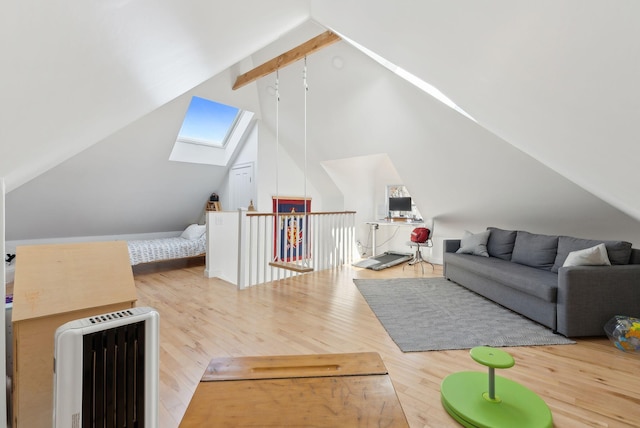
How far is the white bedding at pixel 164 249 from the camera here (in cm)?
489

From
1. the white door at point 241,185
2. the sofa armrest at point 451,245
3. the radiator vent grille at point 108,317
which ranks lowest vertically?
the sofa armrest at point 451,245

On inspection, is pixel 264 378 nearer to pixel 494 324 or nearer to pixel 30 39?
pixel 30 39

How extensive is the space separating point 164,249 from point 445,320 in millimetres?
4757

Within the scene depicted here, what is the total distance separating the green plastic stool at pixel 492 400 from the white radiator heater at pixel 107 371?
5.19 feet

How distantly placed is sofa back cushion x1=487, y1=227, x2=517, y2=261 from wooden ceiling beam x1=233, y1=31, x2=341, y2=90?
3512 millimetres

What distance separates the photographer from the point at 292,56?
3844 millimetres

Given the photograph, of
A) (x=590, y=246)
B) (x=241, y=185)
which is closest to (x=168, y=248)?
(x=241, y=185)

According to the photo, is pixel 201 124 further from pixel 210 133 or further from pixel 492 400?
pixel 492 400

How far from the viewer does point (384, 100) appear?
417cm

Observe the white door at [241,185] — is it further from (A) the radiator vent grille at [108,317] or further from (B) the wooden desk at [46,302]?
(A) the radiator vent grille at [108,317]

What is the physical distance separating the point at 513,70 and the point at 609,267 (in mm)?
2318

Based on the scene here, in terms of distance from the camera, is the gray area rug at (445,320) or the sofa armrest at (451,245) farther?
the sofa armrest at (451,245)

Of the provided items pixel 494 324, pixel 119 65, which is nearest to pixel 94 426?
pixel 119 65

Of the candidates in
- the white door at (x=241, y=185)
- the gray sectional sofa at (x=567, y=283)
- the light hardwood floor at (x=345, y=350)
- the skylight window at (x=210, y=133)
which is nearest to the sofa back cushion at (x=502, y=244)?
the gray sectional sofa at (x=567, y=283)
